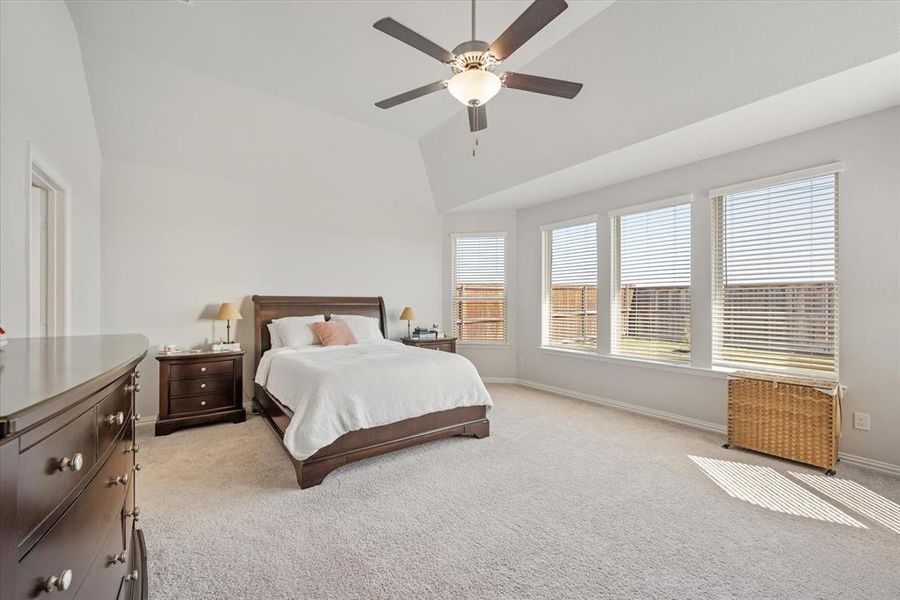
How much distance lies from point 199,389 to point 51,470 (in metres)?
3.63

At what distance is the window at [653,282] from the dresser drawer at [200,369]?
429 centimetres

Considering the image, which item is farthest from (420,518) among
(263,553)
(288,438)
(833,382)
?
(833,382)

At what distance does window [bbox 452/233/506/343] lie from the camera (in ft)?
19.9

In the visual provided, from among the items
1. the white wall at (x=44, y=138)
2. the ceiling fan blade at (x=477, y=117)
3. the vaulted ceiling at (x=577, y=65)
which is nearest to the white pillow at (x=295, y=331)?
the white wall at (x=44, y=138)

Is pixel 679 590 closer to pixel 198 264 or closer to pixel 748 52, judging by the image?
pixel 748 52

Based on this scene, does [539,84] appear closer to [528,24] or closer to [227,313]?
[528,24]

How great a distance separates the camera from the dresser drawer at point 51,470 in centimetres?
67

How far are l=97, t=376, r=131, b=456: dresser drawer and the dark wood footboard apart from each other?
Result: 1528mm

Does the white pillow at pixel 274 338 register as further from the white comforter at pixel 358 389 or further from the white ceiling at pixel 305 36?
the white ceiling at pixel 305 36

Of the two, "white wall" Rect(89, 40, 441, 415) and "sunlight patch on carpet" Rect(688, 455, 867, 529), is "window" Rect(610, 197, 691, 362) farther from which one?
"white wall" Rect(89, 40, 441, 415)

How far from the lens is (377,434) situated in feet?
9.93

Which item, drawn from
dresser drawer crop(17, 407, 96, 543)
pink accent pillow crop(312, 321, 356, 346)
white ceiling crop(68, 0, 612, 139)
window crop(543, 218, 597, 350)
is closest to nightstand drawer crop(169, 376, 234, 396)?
pink accent pillow crop(312, 321, 356, 346)

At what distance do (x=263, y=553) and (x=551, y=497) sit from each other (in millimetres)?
1681

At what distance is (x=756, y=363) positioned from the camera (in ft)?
11.7
